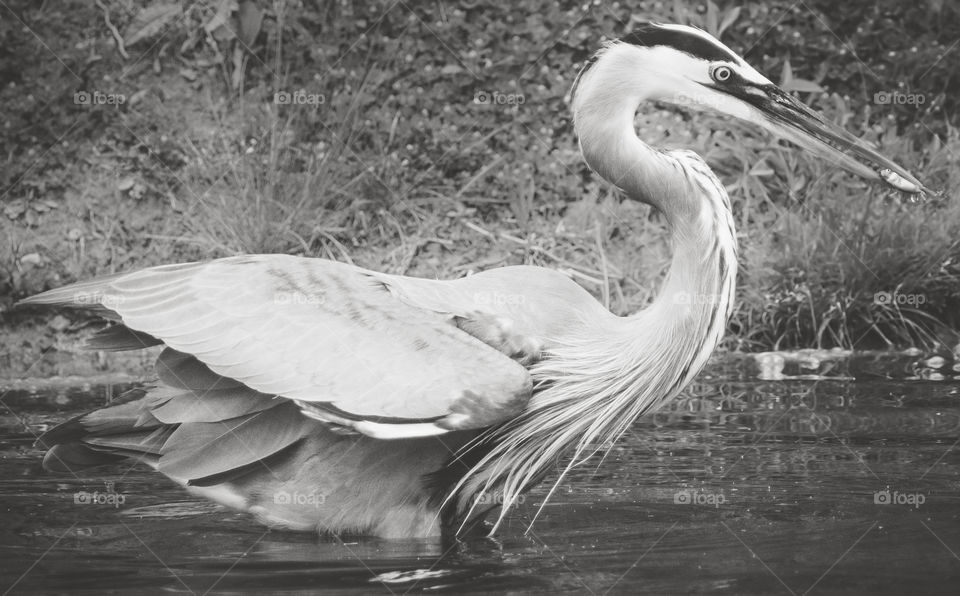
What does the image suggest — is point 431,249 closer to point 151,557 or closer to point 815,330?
point 815,330

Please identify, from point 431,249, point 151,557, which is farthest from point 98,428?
point 431,249

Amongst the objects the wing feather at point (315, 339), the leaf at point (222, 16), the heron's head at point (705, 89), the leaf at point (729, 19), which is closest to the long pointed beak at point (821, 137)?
the heron's head at point (705, 89)

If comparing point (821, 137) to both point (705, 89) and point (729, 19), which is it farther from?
point (729, 19)

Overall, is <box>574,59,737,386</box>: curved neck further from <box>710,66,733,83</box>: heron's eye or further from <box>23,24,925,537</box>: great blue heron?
<box>710,66,733,83</box>: heron's eye

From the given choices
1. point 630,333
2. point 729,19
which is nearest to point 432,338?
point 630,333

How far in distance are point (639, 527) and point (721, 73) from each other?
5.89 ft

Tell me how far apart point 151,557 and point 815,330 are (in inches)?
189

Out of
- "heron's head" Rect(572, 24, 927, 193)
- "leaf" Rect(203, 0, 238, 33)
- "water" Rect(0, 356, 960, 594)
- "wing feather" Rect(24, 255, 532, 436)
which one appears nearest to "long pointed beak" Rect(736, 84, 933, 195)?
"heron's head" Rect(572, 24, 927, 193)

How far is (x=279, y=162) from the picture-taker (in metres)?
9.55

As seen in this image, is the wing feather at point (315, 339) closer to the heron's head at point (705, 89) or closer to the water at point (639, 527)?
the water at point (639, 527)

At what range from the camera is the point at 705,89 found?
527 cm

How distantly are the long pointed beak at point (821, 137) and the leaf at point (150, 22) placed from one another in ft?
21.3

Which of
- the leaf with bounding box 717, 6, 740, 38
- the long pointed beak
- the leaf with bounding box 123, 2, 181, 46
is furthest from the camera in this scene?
the leaf with bounding box 123, 2, 181, 46

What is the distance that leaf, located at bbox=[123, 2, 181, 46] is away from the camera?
34.6 feet
